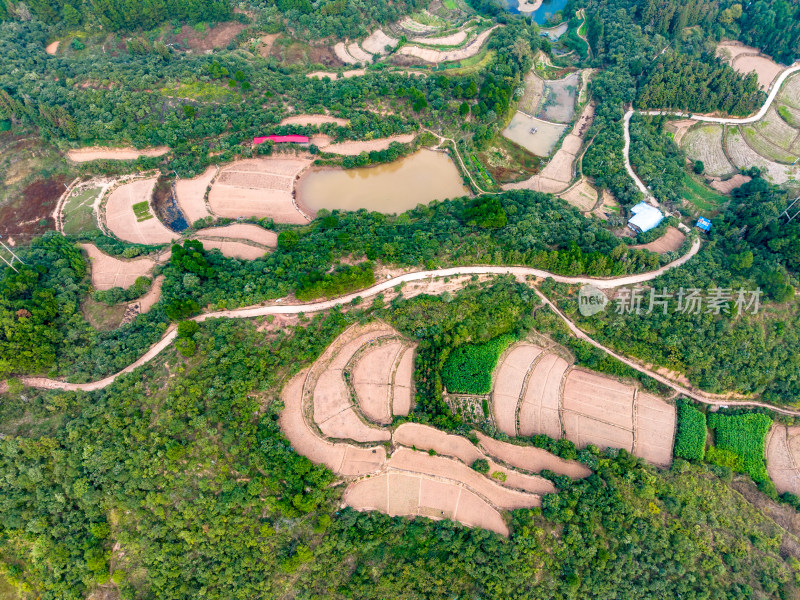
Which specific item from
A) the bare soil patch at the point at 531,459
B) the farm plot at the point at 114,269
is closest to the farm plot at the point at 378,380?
the bare soil patch at the point at 531,459

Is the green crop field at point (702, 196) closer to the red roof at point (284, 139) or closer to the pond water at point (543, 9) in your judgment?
the pond water at point (543, 9)

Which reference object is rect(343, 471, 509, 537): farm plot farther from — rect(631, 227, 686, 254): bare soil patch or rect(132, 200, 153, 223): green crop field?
rect(132, 200, 153, 223): green crop field

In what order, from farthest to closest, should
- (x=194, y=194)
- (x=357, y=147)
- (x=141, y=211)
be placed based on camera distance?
(x=357, y=147) → (x=194, y=194) → (x=141, y=211)

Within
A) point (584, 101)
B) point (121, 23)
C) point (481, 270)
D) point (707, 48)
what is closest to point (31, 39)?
point (121, 23)

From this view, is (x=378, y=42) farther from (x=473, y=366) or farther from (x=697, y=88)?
(x=473, y=366)

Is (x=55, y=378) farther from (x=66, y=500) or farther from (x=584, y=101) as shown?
(x=584, y=101)

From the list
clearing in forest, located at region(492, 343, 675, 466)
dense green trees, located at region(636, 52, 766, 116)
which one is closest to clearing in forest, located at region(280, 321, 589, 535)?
clearing in forest, located at region(492, 343, 675, 466)

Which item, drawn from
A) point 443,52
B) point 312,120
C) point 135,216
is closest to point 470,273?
point 312,120
